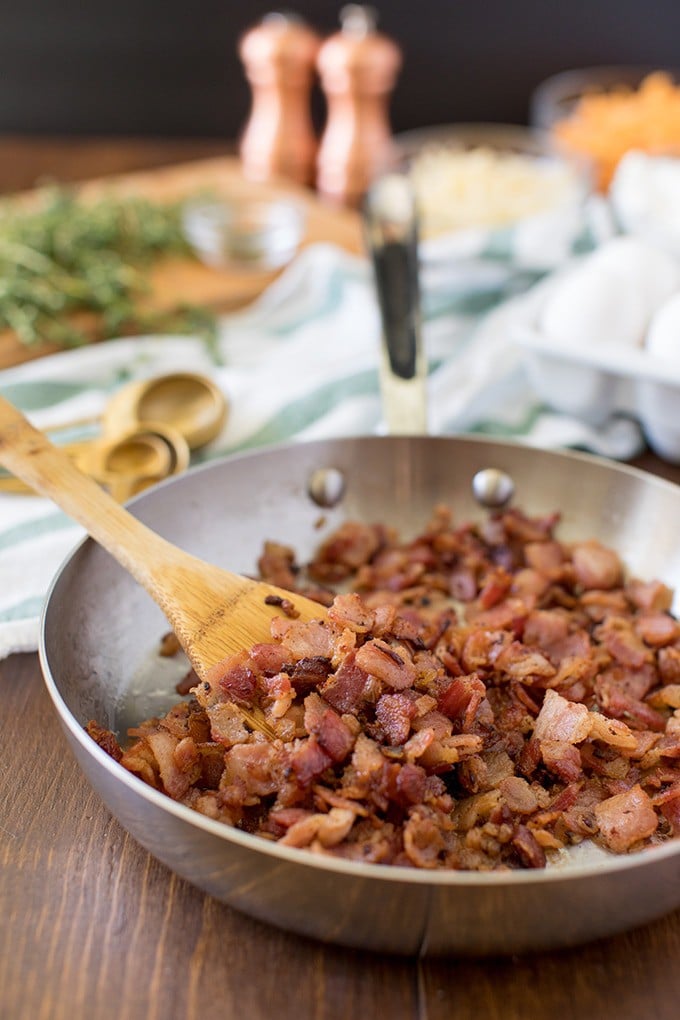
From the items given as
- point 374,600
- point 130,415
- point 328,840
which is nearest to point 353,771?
point 328,840

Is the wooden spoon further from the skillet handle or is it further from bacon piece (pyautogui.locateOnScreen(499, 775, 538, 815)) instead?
the skillet handle

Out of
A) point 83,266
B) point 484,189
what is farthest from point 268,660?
point 484,189

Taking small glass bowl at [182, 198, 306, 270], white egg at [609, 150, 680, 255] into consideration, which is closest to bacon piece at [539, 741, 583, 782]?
white egg at [609, 150, 680, 255]

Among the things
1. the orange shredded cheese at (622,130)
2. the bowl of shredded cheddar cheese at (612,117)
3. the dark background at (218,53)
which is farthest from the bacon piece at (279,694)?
the dark background at (218,53)

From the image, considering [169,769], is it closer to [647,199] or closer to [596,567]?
[596,567]

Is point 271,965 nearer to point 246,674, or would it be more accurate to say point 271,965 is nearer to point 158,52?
point 246,674

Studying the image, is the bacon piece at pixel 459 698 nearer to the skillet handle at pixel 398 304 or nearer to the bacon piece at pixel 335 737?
the bacon piece at pixel 335 737
